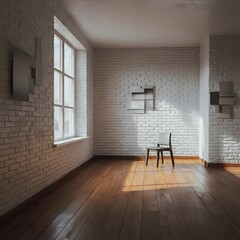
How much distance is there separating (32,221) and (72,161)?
Answer: 8.99ft

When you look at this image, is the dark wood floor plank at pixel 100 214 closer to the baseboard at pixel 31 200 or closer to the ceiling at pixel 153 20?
the baseboard at pixel 31 200

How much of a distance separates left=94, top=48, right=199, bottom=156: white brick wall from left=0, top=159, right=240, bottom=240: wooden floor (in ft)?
7.28

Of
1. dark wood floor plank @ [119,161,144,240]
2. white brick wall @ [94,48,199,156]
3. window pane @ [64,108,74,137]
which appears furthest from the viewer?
white brick wall @ [94,48,199,156]

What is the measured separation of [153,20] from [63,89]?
215 cm

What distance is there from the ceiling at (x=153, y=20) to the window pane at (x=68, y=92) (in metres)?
1.10

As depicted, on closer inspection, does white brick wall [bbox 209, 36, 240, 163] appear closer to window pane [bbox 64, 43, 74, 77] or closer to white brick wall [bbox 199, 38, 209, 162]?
white brick wall [bbox 199, 38, 209, 162]

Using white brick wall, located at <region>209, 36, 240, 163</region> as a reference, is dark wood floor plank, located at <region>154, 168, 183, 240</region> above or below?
below

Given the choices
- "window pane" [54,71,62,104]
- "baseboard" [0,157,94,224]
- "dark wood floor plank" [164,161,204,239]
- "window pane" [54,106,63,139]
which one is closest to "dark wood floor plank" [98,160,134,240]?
"dark wood floor plank" [164,161,204,239]

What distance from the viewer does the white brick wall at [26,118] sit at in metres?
3.14

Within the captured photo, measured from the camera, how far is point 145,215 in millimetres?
3334

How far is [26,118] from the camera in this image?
145 inches

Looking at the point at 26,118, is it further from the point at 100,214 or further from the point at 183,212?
A: the point at 183,212

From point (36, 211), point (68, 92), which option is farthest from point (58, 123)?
point (36, 211)

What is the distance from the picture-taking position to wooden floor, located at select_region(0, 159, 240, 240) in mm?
2826
